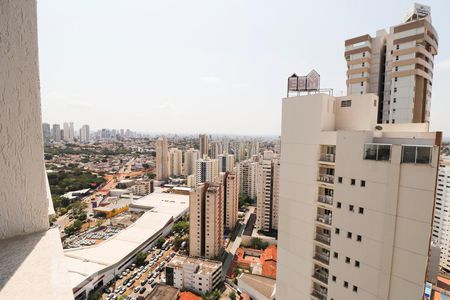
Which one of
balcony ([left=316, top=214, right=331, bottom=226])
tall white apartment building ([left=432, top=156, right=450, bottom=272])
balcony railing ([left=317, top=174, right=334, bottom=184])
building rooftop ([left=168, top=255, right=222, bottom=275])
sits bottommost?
building rooftop ([left=168, top=255, right=222, bottom=275])

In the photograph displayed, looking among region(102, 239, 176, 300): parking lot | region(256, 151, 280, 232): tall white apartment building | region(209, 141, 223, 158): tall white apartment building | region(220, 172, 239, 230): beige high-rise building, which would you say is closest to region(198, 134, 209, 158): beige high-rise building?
region(209, 141, 223, 158): tall white apartment building

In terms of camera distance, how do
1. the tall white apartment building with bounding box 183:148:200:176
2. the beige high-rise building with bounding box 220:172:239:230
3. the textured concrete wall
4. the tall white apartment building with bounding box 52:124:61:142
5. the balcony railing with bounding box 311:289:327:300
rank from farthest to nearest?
the tall white apartment building with bounding box 52:124:61:142
the tall white apartment building with bounding box 183:148:200:176
the beige high-rise building with bounding box 220:172:239:230
the balcony railing with bounding box 311:289:327:300
the textured concrete wall

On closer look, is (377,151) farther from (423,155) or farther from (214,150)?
(214,150)

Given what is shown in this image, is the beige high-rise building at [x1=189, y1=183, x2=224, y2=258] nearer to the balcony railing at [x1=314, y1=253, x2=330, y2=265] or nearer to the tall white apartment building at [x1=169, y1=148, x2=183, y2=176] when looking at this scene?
the balcony railing at [x1=314, y1=253, x2=330, y2=265]

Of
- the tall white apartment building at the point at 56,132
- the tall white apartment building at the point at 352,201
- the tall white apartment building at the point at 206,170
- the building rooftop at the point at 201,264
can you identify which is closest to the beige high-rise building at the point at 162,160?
the tall white apartment building at the point at 206,170

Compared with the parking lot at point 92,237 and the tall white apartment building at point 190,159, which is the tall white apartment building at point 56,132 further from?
the parking lot at point 92,237

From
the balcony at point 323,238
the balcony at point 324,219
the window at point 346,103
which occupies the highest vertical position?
the window at point 346,103

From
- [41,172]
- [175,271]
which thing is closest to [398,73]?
[41,172]
